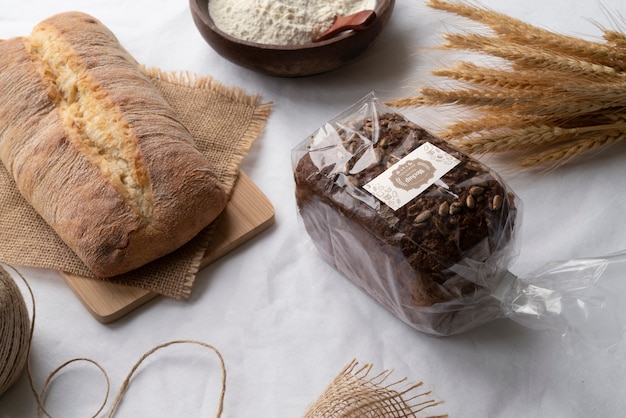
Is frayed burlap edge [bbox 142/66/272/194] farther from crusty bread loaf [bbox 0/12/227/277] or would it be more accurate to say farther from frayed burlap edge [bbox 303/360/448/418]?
frayed burlap edge [bbox 303/360/448/418]

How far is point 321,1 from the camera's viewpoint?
1.42 meters

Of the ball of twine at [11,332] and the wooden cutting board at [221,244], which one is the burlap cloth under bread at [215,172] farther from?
the ball of twine at [11,332]

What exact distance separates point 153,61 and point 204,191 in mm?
Result: 534

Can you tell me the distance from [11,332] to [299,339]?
434 mm

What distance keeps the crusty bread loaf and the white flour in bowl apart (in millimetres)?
230

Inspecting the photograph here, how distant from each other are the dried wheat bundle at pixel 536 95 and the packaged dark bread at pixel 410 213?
0.16 metres

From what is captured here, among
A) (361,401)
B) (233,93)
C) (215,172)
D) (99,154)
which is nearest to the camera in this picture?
(361,401)

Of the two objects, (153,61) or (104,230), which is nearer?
(104,230)

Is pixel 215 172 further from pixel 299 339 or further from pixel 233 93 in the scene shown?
pixel 299 339

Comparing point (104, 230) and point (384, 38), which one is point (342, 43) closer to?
point (384, 38)

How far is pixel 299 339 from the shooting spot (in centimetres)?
112

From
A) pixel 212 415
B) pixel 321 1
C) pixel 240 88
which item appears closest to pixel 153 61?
pixel 240 88

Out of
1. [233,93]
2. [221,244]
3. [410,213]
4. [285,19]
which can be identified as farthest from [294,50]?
[410,213]

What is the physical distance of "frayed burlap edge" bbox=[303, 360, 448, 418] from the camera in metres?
0.92
